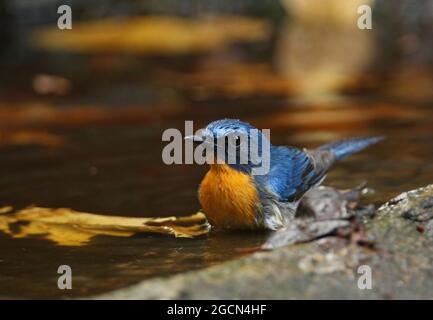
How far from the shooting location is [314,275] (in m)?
3.89

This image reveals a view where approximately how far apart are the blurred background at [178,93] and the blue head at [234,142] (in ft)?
1.98

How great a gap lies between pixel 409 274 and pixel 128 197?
279 cm

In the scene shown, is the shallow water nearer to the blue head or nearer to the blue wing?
the blue wing

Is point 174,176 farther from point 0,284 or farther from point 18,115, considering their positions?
point 18,115

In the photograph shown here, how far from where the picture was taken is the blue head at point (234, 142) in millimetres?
5379

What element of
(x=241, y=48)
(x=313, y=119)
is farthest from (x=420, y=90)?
(x=241, y=48)

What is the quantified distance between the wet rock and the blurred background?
1.95ft

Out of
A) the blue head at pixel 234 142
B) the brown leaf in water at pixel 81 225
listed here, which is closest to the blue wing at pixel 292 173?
the blue head at pixel 234 142

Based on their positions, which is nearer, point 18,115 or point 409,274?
point 409,274

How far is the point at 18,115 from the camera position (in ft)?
31.9

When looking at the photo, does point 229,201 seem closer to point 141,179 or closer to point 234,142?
point 234,142

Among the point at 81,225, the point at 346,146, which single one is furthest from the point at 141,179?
the point at 346,146

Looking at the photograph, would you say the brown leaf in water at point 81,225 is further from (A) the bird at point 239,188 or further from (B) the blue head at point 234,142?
(B) the blue head at point 234,142

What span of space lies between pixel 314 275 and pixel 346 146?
2845mm
